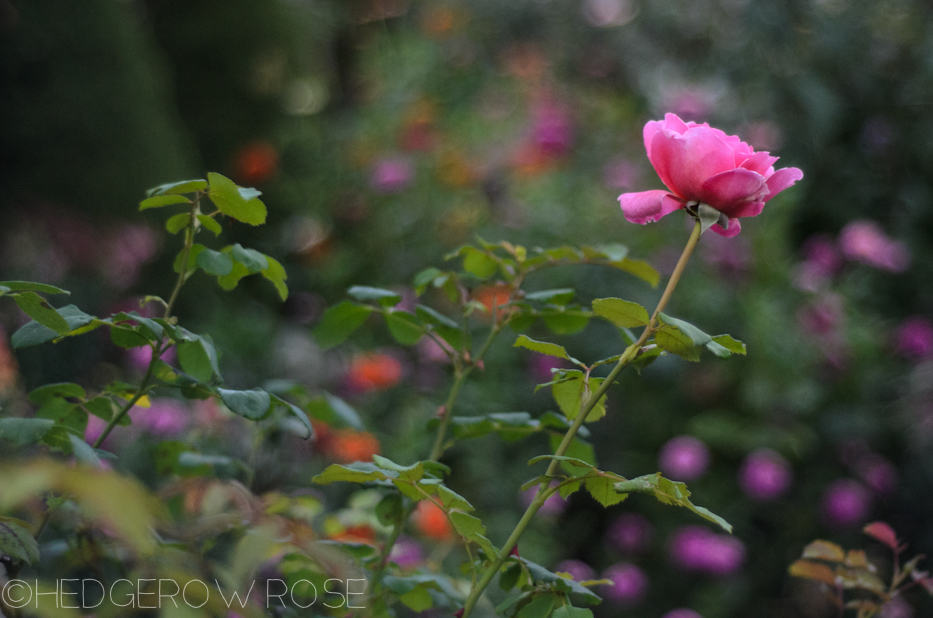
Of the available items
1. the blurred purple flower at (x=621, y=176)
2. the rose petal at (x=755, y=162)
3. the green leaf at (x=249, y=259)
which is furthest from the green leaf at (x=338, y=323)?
the blurred purple flower at (x=621, y=176)

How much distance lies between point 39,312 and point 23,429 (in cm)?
8

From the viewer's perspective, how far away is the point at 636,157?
9.16 ft

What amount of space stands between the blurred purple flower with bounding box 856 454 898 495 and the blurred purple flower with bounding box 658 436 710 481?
1.40 feet

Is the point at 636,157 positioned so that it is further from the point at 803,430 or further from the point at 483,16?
the point at 483,16

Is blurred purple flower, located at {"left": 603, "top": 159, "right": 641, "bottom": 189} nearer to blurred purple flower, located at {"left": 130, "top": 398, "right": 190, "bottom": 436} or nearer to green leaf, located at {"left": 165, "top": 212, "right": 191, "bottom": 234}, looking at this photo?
blurred purple flower, located at {"left": 130, "top": 398, "right": 190, "bottom": 436}

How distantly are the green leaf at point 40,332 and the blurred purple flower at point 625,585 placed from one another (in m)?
1.37

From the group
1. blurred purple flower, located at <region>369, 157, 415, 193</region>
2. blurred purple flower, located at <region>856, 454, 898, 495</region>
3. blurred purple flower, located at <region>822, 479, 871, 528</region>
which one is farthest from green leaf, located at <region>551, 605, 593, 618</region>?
blurred purple flower, located at <region>369, 157, 415, 193</region>

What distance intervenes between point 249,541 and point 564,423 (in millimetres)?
347

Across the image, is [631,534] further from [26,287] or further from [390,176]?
[26,287]

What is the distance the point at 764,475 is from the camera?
5.66ft

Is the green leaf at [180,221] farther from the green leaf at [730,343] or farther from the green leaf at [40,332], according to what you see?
the green leaf at [730,343]

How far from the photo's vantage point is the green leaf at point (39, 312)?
0.47 m

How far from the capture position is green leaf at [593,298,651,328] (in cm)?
49

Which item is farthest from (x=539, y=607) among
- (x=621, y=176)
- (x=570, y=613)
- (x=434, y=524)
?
(x=621, y=176)
